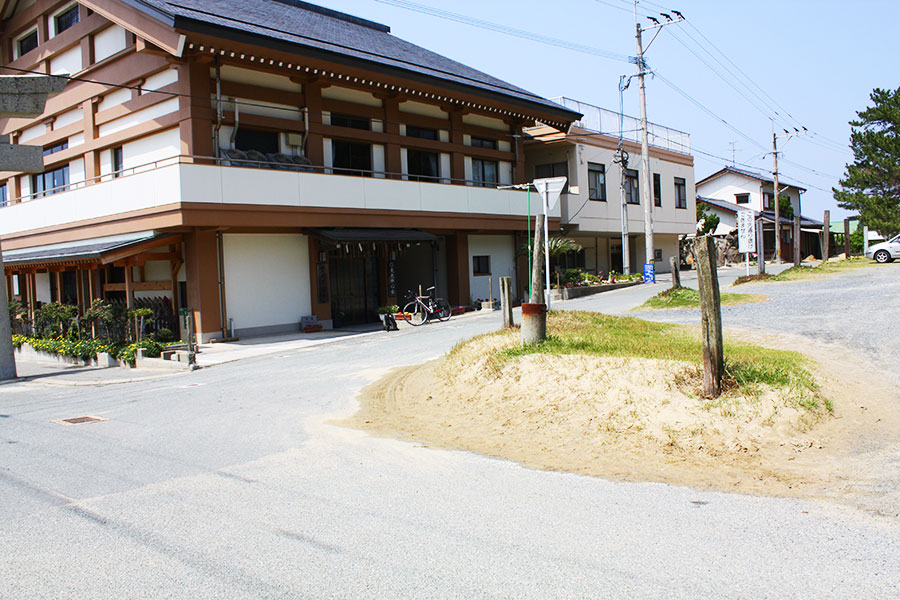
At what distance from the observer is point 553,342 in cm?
1059

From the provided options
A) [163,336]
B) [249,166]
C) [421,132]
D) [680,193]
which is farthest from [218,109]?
[680,193]

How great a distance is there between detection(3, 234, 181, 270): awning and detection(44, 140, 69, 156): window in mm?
5226

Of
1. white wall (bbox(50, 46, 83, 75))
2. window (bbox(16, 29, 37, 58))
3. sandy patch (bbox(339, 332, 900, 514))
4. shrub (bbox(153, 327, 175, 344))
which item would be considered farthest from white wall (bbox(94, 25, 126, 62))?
sandy patch (bbox(339, 332, 900, 514))

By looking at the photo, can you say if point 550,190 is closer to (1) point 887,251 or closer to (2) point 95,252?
(2) point 95,252

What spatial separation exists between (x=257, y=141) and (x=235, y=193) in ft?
9.61

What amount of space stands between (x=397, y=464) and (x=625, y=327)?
26.1ft

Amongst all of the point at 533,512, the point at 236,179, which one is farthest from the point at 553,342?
the point at 236,179

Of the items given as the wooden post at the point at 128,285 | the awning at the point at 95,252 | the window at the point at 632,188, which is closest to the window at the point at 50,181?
the awning at the point at 95,252

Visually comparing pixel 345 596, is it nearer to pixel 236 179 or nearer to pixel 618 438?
pixel 618 438

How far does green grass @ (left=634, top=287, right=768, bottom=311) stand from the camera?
752 inches

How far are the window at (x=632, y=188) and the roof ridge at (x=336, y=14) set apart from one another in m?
14.6

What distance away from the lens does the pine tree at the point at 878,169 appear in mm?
43219

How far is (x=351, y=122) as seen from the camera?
77.9 ft

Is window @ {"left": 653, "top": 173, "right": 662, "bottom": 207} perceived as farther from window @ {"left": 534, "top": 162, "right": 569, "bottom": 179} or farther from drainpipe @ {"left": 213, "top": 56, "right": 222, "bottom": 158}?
drainpipe @ {"left": 213, "top": 56, "right": 222, "bottom": 158}
